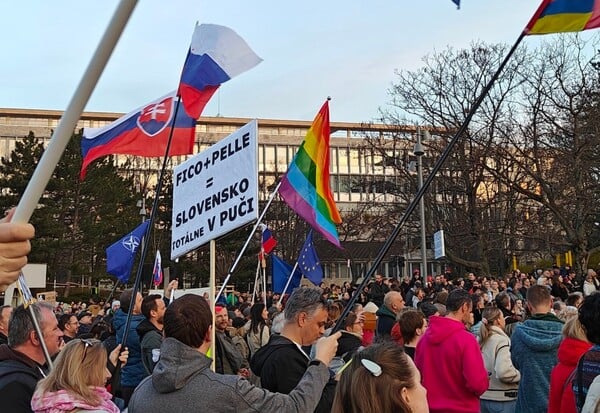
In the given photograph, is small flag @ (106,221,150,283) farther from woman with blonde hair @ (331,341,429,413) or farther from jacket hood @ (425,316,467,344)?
woman with blonde hair @ (331,341,429,413)

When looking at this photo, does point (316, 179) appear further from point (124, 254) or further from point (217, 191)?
point (124, 254)

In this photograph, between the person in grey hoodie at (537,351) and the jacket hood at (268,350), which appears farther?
the person in grey hoodie at (537,351)

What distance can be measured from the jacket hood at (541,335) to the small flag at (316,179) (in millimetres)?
3752

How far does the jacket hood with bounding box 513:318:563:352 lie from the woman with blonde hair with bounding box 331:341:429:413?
3.43 meters

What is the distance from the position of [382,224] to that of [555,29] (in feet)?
88.8

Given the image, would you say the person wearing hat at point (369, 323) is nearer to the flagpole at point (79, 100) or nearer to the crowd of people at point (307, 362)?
the crowd of people at point (307, 362)

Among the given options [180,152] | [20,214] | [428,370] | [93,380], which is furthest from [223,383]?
[180,152]

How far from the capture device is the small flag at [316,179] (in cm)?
951

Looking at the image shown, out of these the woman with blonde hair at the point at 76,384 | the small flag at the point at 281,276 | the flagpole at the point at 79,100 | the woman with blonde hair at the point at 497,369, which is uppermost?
the flagpole at the point at 79,100

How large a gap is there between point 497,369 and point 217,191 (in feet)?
10.4

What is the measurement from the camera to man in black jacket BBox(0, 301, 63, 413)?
12.6 feet

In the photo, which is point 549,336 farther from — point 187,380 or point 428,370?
point 187,380

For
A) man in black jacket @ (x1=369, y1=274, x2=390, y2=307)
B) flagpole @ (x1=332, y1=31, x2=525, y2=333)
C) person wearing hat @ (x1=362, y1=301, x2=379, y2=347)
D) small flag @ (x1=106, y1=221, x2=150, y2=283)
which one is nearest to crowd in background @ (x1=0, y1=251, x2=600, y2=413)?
flagpole @ (x1=332, y1=31, x2=525, y2=333)

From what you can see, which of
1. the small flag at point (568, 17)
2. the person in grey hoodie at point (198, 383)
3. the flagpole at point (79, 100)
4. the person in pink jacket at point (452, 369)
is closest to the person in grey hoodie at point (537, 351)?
the person in pink jacket at point (452, 369)
